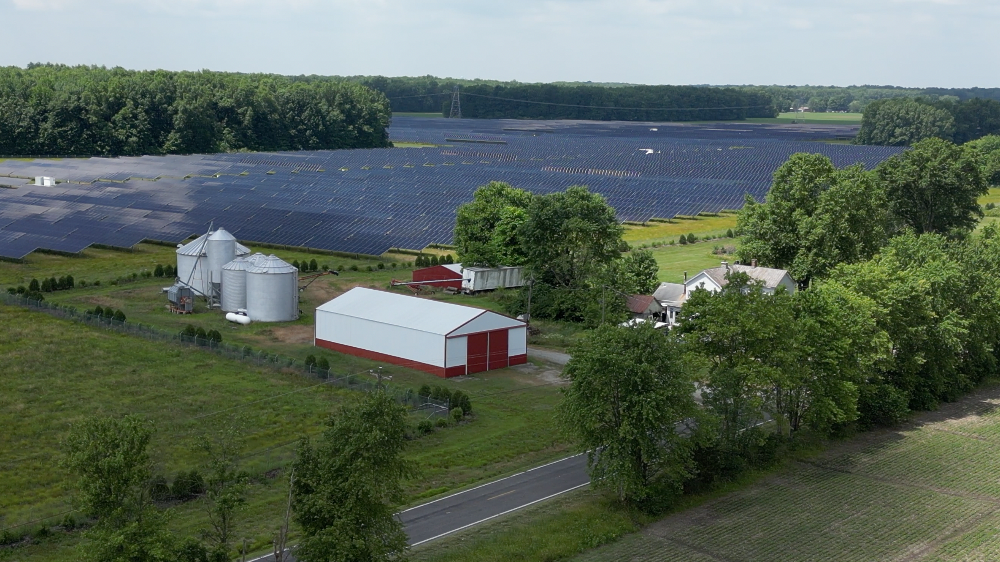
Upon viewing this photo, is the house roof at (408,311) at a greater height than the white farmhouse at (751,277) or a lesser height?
lesser

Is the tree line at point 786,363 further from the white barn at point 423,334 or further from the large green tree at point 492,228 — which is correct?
the large green tree at point 492,228

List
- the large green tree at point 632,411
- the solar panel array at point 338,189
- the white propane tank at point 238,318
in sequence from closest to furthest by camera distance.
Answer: the large green tree at point 632,411
the white propane tank at point 238,318
the solar panel array at point 338,189

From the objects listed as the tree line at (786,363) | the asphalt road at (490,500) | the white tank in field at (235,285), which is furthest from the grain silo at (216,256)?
the asphalt road at (490,500)

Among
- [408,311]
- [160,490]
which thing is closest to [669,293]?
[408,311]

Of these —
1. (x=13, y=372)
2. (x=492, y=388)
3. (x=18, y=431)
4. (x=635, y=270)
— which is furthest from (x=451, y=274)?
(x=18, y=431)

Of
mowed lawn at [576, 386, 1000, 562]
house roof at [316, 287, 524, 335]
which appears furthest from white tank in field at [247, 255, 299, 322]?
mowed lawn at [576, 386, 1000, 562]

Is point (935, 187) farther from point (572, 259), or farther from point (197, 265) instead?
point (197, 265)

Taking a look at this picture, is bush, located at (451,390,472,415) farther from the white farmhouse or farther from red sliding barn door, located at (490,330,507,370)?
the white farmhouse
